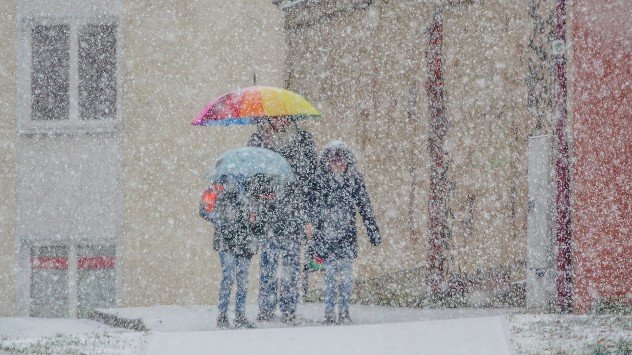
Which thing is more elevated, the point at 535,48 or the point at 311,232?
the point at 535,48

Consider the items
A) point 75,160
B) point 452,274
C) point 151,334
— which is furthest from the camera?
point 75,160

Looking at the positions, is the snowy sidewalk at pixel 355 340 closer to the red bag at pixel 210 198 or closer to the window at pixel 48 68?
the red bag at pixel 210 198

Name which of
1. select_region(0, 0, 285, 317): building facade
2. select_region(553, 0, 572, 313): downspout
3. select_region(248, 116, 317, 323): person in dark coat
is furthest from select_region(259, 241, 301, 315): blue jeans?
select_region(0, 0, 285, 317): building facade

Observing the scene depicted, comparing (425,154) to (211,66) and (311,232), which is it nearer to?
(211,66)

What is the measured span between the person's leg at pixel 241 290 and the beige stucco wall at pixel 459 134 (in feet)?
12.1

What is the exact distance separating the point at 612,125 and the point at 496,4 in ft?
13.7

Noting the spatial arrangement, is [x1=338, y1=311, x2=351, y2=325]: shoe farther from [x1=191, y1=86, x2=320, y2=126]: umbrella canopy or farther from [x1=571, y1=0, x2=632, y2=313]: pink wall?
[x1=571, y1=0, x2=632, y2=313]: pink wall

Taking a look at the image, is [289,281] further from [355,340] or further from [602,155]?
[602,155]

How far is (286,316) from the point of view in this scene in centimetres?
920

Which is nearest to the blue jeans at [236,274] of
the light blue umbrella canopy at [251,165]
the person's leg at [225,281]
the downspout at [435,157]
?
the person's leg at [225,281]

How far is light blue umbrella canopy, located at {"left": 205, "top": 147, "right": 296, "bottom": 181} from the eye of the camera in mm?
Answer: 8469

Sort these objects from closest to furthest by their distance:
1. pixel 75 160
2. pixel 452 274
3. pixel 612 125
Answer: pixel 612 125, pixel 452 274, pixel 75 160

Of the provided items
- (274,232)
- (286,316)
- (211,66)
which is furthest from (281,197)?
(211,66)

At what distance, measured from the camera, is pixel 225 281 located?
8.69 metres
